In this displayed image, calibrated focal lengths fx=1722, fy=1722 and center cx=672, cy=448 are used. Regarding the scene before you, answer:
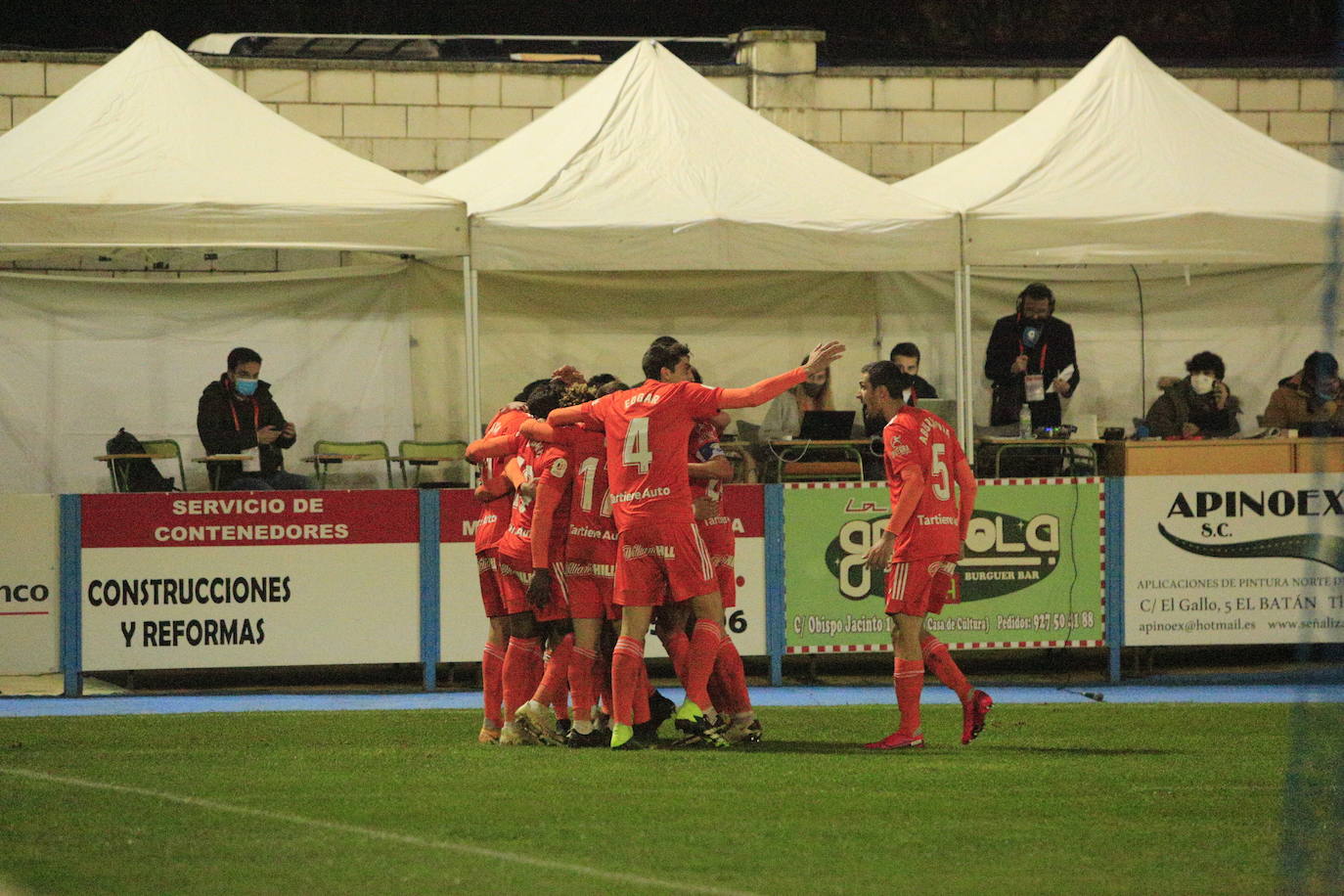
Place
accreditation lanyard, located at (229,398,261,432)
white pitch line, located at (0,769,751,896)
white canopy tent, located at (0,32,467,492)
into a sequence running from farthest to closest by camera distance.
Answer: accreditation lanyard, located at (229,398,261,432), white canopy tent, located at (0,32,467,492), white pitch line, located at (0,769,751,896)

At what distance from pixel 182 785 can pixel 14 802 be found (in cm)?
77

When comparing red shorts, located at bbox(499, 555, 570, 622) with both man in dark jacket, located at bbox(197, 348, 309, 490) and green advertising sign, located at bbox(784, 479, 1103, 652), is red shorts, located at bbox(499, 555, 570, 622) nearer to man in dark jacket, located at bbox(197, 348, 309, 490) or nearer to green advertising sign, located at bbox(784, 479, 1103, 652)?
green advertising sign, located at bbox(784, 479, 1103, 652)

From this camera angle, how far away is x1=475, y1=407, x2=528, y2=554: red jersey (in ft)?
31.5

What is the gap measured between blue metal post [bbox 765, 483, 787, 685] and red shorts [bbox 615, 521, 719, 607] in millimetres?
3759

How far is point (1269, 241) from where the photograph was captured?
14008 millimetres

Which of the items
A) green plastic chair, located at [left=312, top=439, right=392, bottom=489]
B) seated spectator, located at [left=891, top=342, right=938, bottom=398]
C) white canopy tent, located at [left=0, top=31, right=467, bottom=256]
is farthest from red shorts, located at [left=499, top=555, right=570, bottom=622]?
seated spectator, located at [left=891, top=342, right=938, bottom=398]

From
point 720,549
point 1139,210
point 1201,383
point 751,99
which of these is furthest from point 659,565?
point 751,99

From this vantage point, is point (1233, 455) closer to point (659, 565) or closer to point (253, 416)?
point (659, 565)

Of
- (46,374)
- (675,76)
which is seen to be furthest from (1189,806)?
(46,374)

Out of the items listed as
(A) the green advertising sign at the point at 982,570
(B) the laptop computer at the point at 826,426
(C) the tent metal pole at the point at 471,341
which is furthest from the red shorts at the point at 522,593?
(B) the laptop computer at the point at 826,426

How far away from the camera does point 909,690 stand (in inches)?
365

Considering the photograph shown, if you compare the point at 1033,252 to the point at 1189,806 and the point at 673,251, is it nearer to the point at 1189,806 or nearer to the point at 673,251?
the point at 673,251

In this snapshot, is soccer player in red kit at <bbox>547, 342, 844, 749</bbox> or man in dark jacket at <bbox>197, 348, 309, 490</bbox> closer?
soccer player in red kit at <bbox>547, 342, 844, 749</bbox>

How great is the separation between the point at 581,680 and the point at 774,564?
3701 mm
